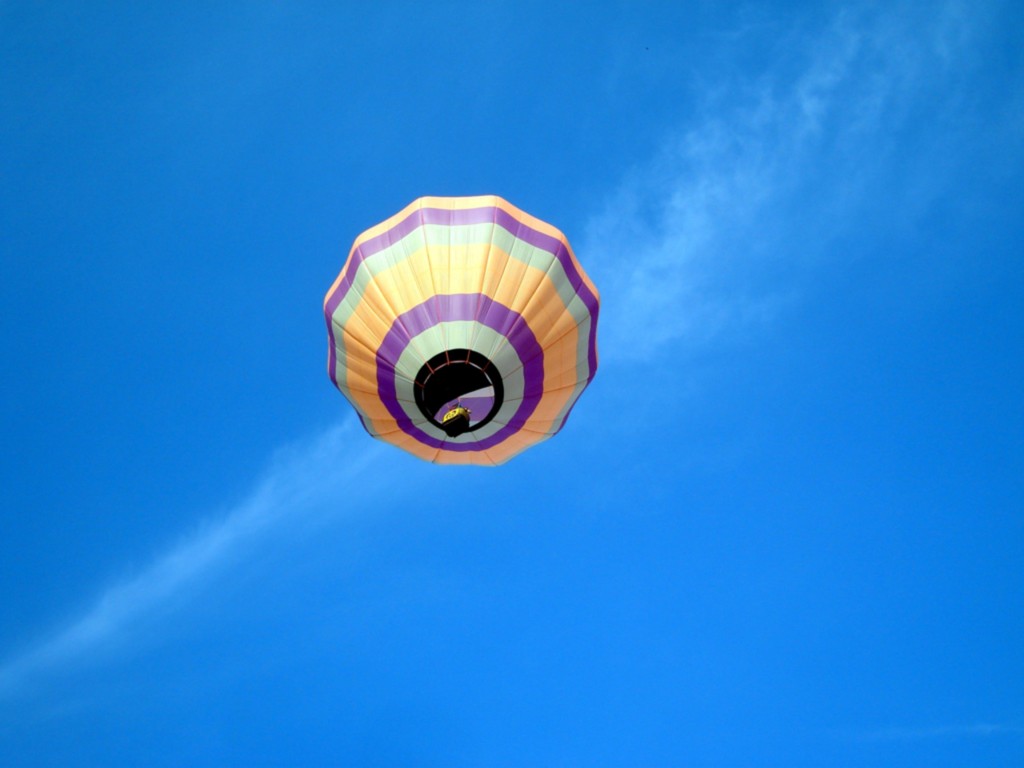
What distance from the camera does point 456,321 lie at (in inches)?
527

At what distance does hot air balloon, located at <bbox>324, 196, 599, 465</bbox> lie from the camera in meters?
13.5

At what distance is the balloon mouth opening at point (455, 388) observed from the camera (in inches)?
530

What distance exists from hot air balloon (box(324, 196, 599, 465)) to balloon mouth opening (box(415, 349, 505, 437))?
0.02 metres

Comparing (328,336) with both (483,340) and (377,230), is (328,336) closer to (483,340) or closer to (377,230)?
(377,230)

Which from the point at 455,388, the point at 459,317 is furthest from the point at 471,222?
the point at 455,388

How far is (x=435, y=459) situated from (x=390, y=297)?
430 cm

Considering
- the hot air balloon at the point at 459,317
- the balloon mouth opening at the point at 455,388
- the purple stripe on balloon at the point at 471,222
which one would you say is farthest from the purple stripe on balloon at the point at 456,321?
the purple stripe on balloon at the point at 471,222

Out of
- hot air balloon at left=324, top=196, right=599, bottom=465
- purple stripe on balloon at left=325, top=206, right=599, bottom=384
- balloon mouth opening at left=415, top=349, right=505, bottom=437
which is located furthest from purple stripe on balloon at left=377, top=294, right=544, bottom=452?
purple stripe on balloon at left=325, top=206, right=599, bottom=384

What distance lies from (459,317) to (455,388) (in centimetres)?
137

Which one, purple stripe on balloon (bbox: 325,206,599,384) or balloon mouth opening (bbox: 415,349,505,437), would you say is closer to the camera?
balloon mouth opening (bbox: 415,349,505,437)

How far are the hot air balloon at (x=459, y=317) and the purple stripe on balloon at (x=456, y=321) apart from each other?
2 centimetres

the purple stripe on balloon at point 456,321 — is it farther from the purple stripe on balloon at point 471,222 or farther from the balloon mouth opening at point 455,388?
the purple stripe on balloon at point 471,222

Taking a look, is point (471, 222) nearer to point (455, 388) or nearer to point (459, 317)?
point (459, 317)

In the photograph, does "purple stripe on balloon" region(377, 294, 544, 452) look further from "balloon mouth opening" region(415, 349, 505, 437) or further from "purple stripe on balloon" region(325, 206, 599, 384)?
"purple stripe on balloon" region(325, 206, 599, 384)
